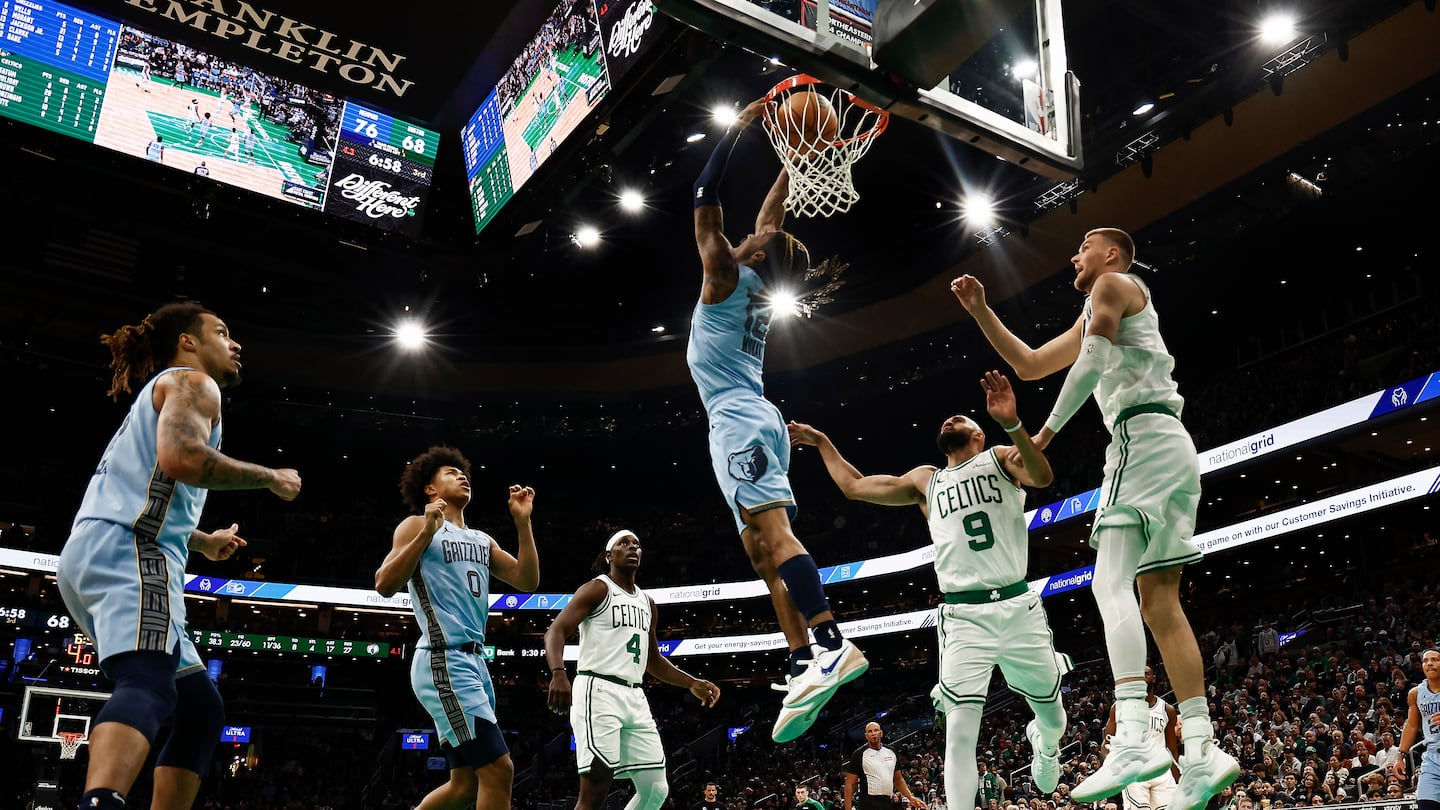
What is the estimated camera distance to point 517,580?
6250 millimetres

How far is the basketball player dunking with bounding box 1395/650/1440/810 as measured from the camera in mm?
7414

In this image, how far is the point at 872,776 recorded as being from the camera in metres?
10.9

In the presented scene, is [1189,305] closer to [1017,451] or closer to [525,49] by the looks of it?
[525,49]

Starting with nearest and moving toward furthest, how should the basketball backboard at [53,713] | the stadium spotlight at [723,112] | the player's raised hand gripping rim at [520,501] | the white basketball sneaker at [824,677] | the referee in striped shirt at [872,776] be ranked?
the white basketball sneaker at [824,677] → the player's raised hand gripping rim at [520,501] → the referee in striped shirt at [872,776] → the stadium spotlight at [723,112] → the basketball backboard at [53,713]

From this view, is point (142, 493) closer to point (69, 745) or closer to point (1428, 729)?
point (1428, 729)

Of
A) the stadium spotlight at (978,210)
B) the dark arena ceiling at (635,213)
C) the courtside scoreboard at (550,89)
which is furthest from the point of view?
the stadium spotlight at (978,210)

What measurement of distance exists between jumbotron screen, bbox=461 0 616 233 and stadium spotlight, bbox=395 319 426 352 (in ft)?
43.8

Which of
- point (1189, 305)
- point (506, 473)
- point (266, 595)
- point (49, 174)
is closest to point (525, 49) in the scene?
point (49, 174)

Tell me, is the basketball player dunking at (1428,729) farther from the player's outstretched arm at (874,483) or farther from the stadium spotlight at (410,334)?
the stadium spotlight at (410,334)

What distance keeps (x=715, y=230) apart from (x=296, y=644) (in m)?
28.7

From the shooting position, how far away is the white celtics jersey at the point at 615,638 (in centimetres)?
679

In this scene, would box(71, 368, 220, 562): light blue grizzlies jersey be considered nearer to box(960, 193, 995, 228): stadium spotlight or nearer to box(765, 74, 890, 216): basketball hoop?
box(765, 74, 890, 216): basketball hoop

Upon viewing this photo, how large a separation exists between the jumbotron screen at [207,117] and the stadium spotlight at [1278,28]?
11.4 metres

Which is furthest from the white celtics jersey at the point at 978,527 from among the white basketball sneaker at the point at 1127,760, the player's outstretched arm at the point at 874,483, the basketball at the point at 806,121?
the basketball at the point at 806,121
